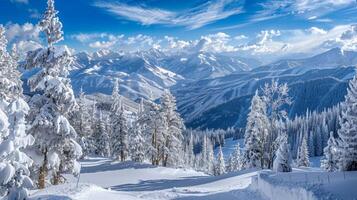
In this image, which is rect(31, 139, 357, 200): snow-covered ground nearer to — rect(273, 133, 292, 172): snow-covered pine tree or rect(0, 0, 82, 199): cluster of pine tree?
rect(273, 133, 292, 172): snow-covered pine tree

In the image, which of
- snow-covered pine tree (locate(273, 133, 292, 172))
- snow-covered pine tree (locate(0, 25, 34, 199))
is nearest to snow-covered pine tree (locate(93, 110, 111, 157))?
snow-covered pine tree (locate(273, 133, 292, 172))

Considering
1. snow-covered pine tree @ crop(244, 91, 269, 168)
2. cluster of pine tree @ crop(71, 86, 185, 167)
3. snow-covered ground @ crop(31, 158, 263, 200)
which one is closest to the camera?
snow-covered ground @ crop(31, 158, 263, 200)

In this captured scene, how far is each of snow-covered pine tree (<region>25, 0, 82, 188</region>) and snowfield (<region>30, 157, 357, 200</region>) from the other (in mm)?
3216

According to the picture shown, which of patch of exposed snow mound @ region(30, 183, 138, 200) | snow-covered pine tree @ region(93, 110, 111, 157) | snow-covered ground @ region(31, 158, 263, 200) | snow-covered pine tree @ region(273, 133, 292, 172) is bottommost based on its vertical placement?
snow-covered ground @ region(31, 158, 263, 200)

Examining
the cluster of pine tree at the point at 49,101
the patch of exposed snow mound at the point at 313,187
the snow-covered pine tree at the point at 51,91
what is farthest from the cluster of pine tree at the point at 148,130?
the patch of exposed snow mound at the point at 313,187

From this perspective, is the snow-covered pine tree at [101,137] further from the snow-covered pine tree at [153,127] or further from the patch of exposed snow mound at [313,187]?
the patch of exposed snow mound at [313,187]

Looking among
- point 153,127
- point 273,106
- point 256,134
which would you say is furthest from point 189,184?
point 153,127

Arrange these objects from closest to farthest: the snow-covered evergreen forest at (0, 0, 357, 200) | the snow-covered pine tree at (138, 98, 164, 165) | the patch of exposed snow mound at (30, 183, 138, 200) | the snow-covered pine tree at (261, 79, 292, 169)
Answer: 1. the snow-covered evergreen forest at (0, 0, 357, 200)
2. the patch of exposed snow mound at (30, 183, 138, 200)
3. the snow-covered pine tree at (261, 79, 292, 169)
4. the snow-covered pine tree at (138, 98, 164, 165)

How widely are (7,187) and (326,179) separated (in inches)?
769

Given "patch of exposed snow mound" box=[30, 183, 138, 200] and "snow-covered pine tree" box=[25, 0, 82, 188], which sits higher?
"snow-covered pine tree" box=[25, 0, 82, 188]

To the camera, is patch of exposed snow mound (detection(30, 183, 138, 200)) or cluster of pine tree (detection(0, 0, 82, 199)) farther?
cluster of pine tree (detection(0, 0, 82, 199))

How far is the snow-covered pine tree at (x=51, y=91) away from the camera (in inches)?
1085

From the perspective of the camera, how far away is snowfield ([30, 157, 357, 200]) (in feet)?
80.5

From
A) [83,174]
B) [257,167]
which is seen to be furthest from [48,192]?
[257,167]
